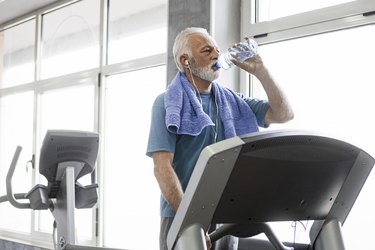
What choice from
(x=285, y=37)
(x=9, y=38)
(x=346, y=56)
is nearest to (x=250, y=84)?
(x=285, y=37)

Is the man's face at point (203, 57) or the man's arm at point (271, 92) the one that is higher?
the man's face at point (203, 57)

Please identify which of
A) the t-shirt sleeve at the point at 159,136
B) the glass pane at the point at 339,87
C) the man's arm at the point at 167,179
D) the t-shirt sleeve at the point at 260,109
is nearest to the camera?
the man's arm at the point at 167,179

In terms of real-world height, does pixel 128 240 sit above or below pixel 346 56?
below

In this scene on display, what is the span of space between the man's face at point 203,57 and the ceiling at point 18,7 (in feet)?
10.6

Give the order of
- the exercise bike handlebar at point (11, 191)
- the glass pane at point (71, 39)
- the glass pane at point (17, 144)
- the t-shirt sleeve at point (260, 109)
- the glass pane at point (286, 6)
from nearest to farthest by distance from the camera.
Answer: the t-shirt sleeve at point (260, 109) → the exercise bike handlebar at point (11, 191) → the glass pane at point (286, 6) → the glass pane at point (71, 39) → the glass pane at point (17, 144)

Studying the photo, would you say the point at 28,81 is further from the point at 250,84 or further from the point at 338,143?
the point at 338,143

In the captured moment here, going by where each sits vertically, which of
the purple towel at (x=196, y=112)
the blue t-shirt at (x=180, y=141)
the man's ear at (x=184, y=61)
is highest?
the man's ear at (x=184, y=61)

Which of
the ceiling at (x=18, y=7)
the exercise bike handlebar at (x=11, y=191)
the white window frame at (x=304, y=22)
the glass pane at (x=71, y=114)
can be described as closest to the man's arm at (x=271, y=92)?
the white window frame at (x=304, y=22)

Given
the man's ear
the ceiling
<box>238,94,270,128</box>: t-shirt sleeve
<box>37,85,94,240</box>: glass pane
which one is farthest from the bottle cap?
the ceiling

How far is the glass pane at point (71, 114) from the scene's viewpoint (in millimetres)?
4211

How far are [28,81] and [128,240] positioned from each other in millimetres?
2290

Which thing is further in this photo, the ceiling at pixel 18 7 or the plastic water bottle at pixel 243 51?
the ceiling at pixel 18 7

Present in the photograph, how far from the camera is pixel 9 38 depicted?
541 centimetres

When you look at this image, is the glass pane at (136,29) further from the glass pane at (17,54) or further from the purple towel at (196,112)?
the purple towel at (196,112)
